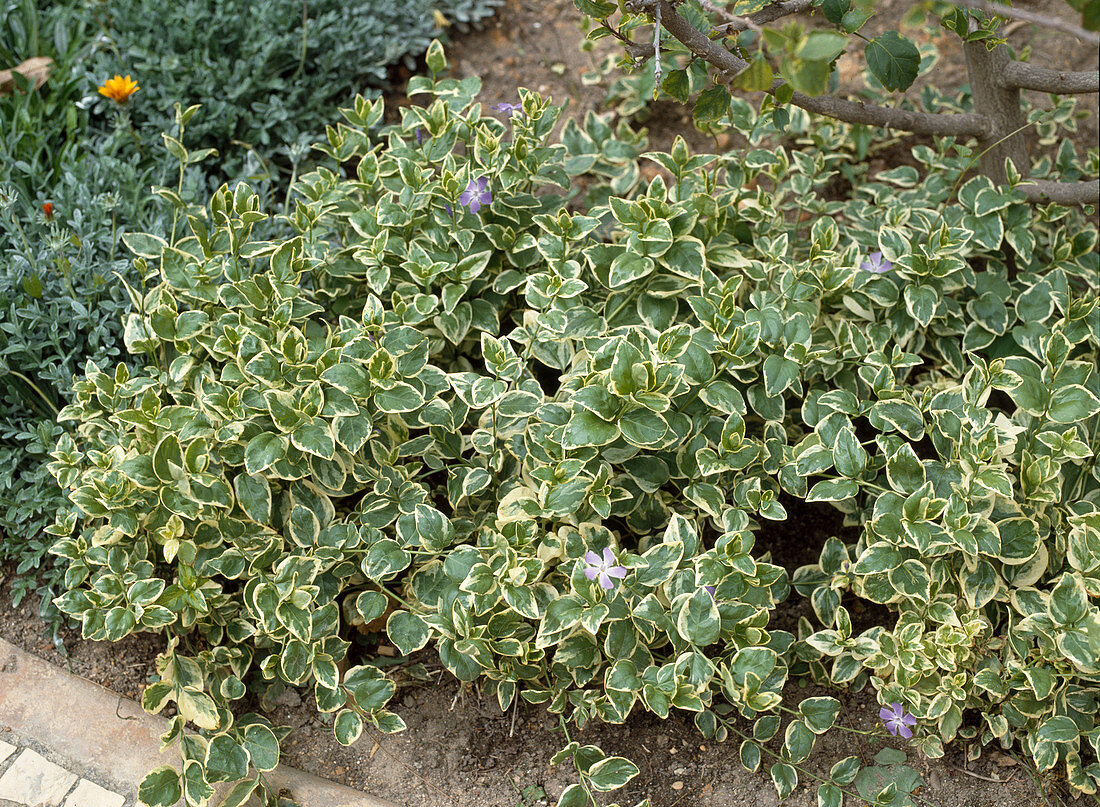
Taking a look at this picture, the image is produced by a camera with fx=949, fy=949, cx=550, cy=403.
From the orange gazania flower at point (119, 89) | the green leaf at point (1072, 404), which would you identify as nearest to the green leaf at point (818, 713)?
the green leaf at point (1072, 404)

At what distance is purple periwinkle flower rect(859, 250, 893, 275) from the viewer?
2395 mm

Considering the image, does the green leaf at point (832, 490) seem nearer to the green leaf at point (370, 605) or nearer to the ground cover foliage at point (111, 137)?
the green leaf at point (370, 605)

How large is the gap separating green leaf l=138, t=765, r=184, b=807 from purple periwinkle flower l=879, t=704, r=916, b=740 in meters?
1.48

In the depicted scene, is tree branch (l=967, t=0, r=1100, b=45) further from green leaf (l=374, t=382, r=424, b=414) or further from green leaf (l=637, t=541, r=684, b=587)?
green leaf (l=374, t=382, r=424, b=414)

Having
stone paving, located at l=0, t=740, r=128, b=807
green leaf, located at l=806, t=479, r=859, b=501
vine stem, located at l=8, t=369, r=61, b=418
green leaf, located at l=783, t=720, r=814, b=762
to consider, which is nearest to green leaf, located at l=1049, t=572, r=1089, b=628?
green leaf, located at l=806, t=479, r=859, b=501

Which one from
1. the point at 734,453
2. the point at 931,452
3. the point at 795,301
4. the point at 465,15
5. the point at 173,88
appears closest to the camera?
the point at 734,453

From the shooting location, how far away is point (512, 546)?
203 cm

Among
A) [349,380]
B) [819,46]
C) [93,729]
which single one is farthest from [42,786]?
[819,46]

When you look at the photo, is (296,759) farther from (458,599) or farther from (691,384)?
(691,384)

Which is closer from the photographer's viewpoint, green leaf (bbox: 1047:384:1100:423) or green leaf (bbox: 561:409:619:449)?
green leaf (bbox: 561:409:619:449)

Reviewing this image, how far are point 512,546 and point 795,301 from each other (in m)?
0.94

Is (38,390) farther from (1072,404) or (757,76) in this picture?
(1072,404)

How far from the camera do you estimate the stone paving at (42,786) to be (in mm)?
2037

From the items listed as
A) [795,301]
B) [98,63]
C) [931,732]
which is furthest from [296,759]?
[98,63]
